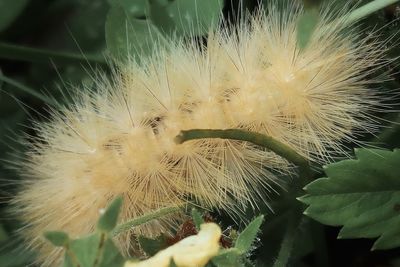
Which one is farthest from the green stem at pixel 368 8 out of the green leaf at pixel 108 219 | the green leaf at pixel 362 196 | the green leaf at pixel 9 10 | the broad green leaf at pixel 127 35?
the green leaf at pixel 9 10

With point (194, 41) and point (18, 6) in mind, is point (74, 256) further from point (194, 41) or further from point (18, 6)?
point (18, 6)

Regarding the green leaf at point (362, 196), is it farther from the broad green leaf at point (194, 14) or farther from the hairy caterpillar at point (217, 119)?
the broad green leaf at point (194, 14)

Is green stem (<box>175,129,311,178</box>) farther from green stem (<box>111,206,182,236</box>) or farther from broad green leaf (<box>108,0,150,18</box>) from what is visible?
broad green leaf (<box>108,0,150,18</box>)

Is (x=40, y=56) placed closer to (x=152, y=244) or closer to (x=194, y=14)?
(x=194, y=14)

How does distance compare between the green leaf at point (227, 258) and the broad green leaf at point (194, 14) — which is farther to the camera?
the broad green leaf at point (194, 14)

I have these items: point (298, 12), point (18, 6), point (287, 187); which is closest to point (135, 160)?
point (287, 187)

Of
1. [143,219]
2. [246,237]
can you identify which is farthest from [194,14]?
[246,237]
